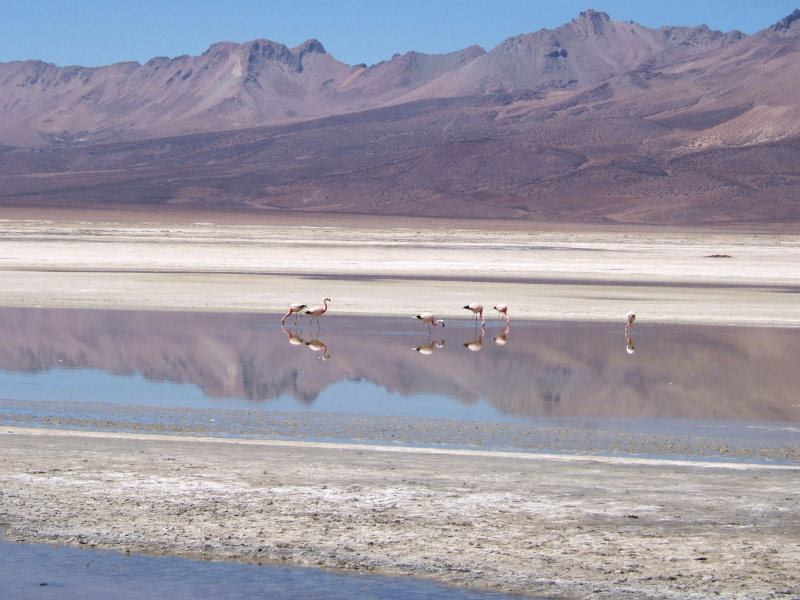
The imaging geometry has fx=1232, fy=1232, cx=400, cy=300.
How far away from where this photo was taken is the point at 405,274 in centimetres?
3375

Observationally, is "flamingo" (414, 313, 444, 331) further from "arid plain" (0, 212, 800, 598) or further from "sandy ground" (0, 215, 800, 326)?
"arid plain" (0, 212, 800, 598)

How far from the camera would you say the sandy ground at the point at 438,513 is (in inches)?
260

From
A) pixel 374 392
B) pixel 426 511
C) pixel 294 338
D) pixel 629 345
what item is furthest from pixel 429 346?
pixel 426 511

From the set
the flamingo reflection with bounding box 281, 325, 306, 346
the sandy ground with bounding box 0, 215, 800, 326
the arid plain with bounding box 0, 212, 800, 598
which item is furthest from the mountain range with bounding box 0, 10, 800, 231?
the arid plain with bounding box 0, 212, 800, 598

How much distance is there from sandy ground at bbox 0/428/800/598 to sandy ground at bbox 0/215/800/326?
13.4 m

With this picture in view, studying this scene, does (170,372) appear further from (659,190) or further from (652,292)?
(659,190)

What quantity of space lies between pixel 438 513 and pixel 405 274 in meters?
26.2

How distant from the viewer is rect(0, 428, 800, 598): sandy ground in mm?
6613

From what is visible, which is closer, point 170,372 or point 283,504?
point 283,504

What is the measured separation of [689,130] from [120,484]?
141363mm

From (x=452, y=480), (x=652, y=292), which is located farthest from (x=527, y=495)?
(x=652, y=292)

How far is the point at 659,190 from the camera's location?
110m

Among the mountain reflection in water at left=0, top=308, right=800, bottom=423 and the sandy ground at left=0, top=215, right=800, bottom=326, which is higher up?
the sandy ground at left=0, top=215, right=800, bottom=326

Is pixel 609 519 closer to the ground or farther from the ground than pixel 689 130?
closer to the ground
